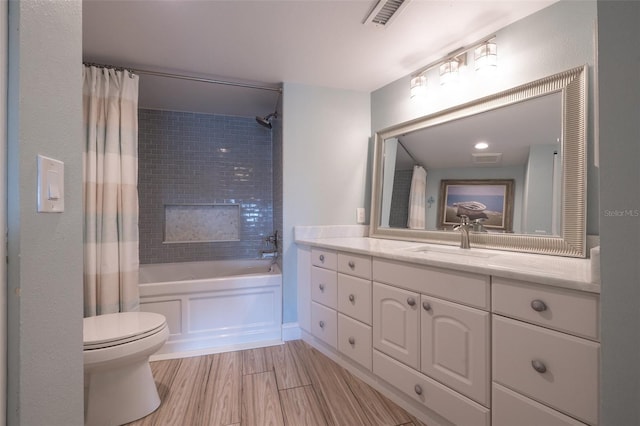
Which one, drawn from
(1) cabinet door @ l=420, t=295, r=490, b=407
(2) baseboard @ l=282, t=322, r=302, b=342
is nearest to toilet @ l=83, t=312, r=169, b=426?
(2) baseboard @ l=282, t=322, r=302, b=342

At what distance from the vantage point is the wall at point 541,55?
1453 mm

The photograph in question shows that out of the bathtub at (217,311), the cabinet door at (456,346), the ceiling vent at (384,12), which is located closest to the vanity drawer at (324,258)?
the bathtub at (217,311)

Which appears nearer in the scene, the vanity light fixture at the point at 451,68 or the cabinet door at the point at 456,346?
the cabinet door at the point at 456,346

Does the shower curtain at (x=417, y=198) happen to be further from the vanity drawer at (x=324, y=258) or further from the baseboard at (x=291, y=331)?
the baseboard at (x=291, y=331)

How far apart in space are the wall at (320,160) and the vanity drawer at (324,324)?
11.9 inches

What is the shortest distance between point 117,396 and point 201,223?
201 centimetres

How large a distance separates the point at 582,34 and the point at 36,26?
81.7 inches

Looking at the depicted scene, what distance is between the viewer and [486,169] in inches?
75.7

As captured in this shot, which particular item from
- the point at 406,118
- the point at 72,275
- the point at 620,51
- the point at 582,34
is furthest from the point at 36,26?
the point at 406,118

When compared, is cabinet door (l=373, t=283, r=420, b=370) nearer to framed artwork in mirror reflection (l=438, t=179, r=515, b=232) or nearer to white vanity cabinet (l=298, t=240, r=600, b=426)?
white vanity cabinet (l=298, t=240, r=600, b=426)

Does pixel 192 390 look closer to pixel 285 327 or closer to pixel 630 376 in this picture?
pixel 285 327

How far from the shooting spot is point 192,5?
1.61m

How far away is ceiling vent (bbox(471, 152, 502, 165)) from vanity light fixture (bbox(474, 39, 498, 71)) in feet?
1.68

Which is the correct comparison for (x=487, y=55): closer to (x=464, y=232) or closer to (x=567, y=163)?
(x=567, y=163)
